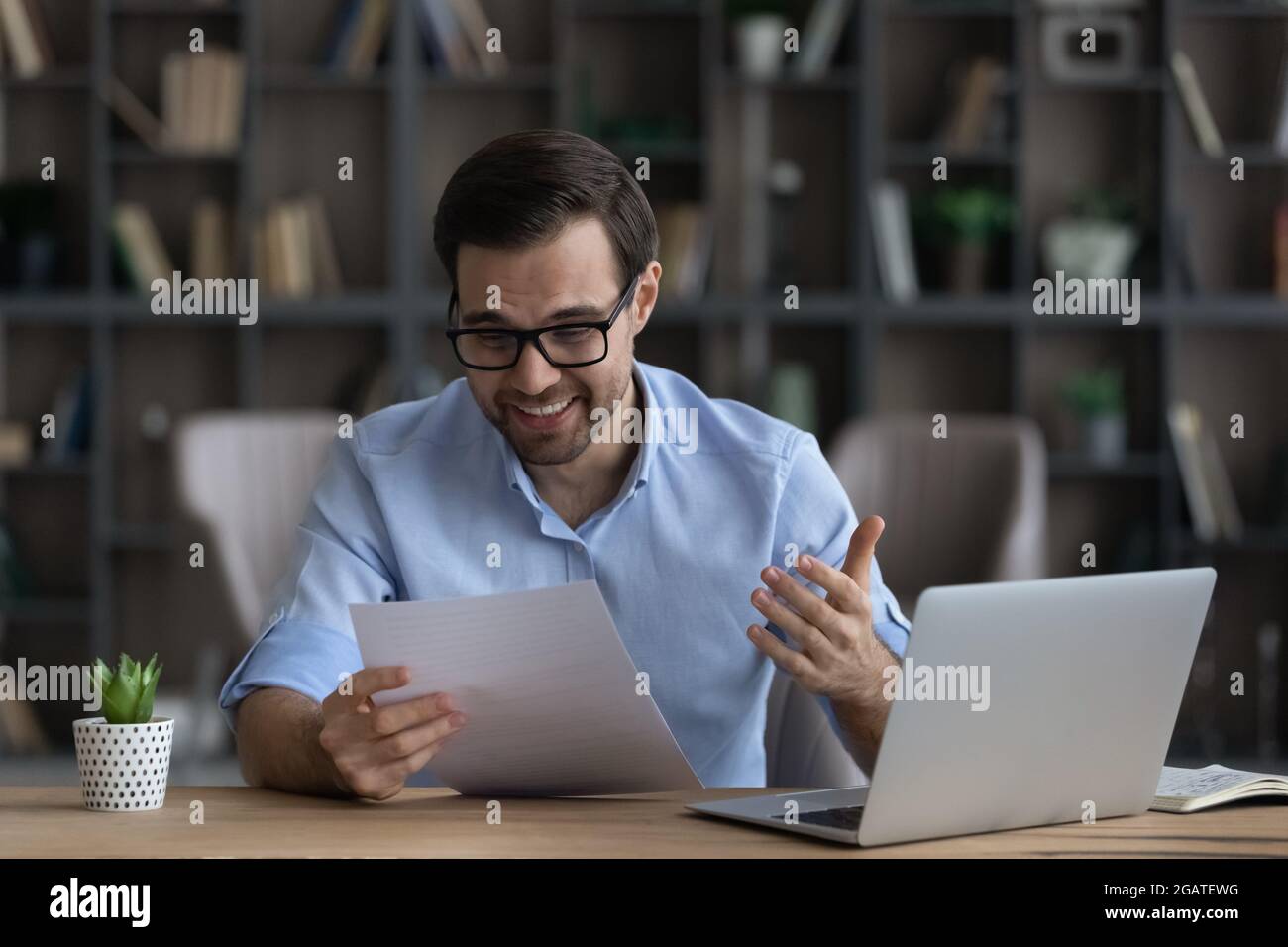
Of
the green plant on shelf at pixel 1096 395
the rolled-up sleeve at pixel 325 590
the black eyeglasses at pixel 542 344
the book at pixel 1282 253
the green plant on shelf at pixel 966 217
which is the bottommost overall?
the rolled-up sleeve at pixel 325 590

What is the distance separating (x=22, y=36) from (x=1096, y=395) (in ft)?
10.8

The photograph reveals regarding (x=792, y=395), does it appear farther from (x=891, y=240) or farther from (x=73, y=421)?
(x=73, y=421)

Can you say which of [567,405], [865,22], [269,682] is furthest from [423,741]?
[865,22]

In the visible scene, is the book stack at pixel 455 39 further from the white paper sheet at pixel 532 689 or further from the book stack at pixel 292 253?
the white paper sheet at pixel 532 689

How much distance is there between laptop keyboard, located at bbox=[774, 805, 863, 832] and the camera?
1.25 m

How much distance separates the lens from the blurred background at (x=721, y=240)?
4645mm

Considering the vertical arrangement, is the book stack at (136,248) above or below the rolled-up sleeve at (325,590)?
above

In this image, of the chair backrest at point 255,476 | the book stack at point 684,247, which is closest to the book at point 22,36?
the chair backrest at point 255,476

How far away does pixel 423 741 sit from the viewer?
1321 millimetres

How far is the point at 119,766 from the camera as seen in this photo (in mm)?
1370

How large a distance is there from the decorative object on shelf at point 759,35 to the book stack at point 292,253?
52.8 inches

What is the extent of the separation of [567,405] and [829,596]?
447 millimetres

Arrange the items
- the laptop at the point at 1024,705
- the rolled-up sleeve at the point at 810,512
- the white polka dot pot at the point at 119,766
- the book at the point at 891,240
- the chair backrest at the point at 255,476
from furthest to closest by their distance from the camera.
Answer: the book at the point at 891,240 → the chair backrest at the point at 255,476 → the rolled-up sleeve at the point at 810,512 → the white polka dot pot at the point at 119,766 → the laptop at the point at 1024,705

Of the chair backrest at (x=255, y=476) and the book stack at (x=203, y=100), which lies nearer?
the chair backrest at (x=255, y=476)
